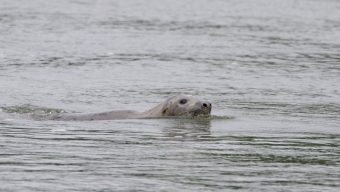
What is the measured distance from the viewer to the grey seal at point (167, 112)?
14195 millimetres

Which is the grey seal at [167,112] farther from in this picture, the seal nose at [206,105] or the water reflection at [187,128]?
the water reflection at [187,128]

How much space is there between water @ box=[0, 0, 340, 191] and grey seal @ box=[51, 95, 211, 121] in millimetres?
336

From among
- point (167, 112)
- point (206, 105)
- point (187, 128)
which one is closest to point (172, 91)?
point (167, 112)

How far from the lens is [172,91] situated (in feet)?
58.6

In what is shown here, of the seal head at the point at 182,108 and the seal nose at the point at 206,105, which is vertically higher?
the seal nose at the point at 206,105

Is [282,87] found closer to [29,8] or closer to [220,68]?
[220,68]

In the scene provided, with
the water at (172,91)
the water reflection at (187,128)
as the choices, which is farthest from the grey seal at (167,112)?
the water at (172,91)

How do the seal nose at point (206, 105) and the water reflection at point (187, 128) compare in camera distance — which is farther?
the seal nose at point (206, 105)

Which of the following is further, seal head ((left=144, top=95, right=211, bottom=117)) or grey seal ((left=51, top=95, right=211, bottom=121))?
seal head ((left=144, top=95, right=211, bottom=117))

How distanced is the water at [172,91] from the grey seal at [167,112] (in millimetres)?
336

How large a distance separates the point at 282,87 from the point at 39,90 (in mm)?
3756

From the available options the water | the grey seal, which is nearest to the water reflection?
the water

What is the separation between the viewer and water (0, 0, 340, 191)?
9664mm

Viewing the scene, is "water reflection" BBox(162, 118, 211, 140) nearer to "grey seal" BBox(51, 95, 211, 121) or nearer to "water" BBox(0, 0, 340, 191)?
"water" BBox(0, 0, 340, 191)
